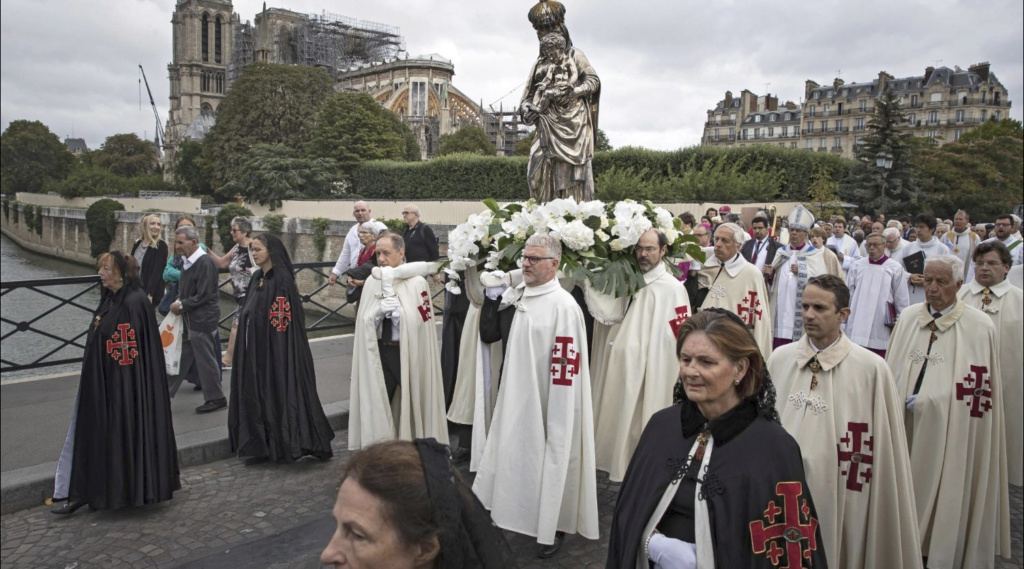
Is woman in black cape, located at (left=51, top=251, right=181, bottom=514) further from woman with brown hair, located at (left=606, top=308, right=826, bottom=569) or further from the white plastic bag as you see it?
woman with brown hair, located at (left=606, top=308, right=826, bottom=569)

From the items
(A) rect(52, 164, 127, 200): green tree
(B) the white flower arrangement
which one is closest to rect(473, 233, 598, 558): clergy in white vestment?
(B) the white flower arrangement

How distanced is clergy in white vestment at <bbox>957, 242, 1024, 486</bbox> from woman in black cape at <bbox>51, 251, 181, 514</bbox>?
5721 mm

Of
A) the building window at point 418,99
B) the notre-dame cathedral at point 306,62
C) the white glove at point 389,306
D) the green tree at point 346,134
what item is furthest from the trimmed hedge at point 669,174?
the building window at point 418,99

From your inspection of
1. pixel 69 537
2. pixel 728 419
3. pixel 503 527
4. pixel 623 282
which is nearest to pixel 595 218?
pixel 623 282

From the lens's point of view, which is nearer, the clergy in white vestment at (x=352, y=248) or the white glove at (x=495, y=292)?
the white glove at (x=495, y=292)

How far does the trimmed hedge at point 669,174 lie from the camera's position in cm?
2458

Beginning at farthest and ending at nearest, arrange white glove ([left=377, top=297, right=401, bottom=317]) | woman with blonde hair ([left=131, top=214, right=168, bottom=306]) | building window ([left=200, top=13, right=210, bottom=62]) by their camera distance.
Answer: building window ([left=200, top=13, right=210, bottom=62]) → woman with blonde hair ([left=131, top=214, right=168, bottom=306]) → white glove ([left=377, top=297, right=401, bottom=317])

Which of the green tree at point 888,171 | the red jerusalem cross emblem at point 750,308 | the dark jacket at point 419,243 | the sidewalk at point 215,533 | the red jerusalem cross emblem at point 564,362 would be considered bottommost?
the sidewalk at point 215,533

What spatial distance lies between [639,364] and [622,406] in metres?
0.32

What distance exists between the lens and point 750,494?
221 cm

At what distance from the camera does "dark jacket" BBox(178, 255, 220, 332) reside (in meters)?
6.75

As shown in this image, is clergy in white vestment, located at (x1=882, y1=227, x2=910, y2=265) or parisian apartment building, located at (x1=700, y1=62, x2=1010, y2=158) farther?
parisian apartment building, located at (x1=700, y1=62, x2=1010, y2=158)

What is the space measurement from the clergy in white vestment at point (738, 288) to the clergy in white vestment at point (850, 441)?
2.96m

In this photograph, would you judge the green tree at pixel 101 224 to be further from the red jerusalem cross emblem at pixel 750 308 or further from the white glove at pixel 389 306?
the red jerusalem cross emblem at pixel 750 308
